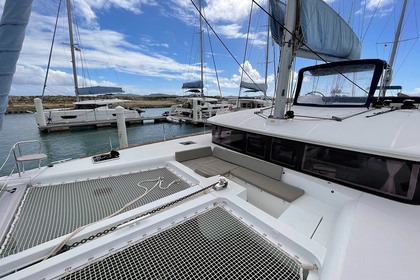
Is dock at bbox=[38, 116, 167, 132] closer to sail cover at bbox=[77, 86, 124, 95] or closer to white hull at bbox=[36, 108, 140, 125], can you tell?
white hull at bbox=[36, 108, 140, 125]

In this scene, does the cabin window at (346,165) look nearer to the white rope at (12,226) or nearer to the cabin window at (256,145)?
the cabin window at (256,145)

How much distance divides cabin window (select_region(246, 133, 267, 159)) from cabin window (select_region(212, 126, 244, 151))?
0.57ft

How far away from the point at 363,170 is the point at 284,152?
3.33 ft

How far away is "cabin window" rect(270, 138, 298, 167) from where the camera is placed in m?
2.93

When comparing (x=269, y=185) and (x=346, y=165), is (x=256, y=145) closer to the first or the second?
(x=269, y=185)

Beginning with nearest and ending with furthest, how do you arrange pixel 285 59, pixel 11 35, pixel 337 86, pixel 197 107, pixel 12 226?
pixel 11 35, pixel 12 226, pixel 285 59, pixel 337 86, pixel 197 107

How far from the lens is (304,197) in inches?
105

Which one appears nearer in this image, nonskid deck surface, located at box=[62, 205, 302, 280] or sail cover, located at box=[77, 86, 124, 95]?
nonskid deck surface, located at box=[62, 205, 302, 280]

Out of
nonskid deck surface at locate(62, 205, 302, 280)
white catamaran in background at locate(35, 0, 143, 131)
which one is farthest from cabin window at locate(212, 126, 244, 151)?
white catamaran in background at locate(35, 0, 143, 131)

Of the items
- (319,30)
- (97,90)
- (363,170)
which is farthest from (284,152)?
(97,90)

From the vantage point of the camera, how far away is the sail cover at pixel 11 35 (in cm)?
106

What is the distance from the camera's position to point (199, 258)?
1.52 metres

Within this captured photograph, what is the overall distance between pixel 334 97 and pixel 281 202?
2.63 meters

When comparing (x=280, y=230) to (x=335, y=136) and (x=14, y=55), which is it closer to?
(x=335, y=136)
